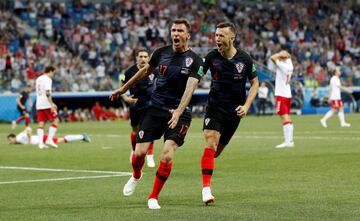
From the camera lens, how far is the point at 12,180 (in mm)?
16766

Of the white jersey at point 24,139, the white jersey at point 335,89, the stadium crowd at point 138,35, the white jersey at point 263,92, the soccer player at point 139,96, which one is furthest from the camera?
the white jersey at point 263,92

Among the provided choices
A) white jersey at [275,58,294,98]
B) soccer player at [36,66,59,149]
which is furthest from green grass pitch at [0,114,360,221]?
white jersey at [275,58,294,98]

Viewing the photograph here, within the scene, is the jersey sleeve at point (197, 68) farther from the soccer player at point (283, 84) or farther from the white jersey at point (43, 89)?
the white jersey at point (43, 89)

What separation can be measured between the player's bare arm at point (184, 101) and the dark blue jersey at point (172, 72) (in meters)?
0.13

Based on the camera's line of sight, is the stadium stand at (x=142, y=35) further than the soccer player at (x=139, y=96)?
Yes

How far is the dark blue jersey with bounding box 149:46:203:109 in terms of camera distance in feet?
41.8

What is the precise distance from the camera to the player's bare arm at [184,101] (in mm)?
12250

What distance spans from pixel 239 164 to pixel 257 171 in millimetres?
1857

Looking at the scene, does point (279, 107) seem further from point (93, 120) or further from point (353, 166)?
point (93, 120)

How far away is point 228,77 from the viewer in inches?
526

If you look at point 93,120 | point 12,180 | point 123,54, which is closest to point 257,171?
point 12,180

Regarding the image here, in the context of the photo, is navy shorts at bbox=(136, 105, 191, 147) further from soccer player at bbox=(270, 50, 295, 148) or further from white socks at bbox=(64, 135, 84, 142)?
white socks at bbox=(64, 135, 84, 142)

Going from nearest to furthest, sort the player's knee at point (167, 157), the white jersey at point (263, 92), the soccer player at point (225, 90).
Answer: the player's knee at point (167, 157)
the soccer player at point (225, 90)
the white jersey at point (263, 92)

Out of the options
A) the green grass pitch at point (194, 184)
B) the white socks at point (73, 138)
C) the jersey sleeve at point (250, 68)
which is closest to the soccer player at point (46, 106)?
the green grass pitch at point (194, 184)
